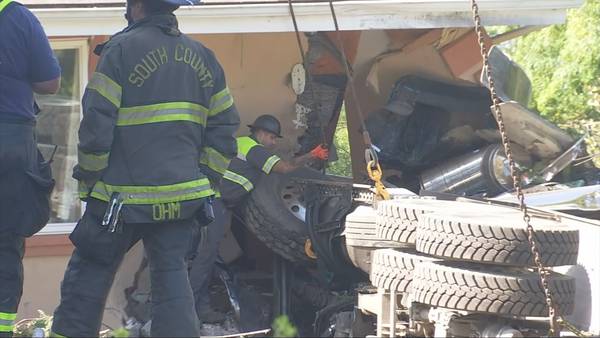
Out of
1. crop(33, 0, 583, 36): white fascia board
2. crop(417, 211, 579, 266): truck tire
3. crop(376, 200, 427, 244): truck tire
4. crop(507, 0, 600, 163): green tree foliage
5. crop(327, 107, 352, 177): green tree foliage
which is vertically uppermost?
crop(507, 0, 600, 163): green tree foliage

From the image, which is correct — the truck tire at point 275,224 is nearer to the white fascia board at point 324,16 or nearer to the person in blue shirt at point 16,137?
the white fascia board at point 324,16

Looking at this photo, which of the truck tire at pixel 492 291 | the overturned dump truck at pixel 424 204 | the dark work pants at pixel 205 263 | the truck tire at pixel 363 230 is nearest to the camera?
the truck tire at pixel 492 291

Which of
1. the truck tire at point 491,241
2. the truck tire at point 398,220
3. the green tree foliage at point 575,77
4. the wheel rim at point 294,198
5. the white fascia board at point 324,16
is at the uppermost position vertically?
the green tree foliage at point 575,77

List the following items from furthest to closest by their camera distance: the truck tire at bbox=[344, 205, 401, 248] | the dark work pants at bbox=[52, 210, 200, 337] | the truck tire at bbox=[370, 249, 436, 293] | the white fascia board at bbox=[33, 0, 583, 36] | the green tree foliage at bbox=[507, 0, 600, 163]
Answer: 1. the green tree foliage at bbox=[507, 0, 600, 163]
2. the white fascia board at bbox=[33, 0, 583, 36]
3. the truck tire at bbox=[344, 205, 401, 248]
4. the truck tire at bbox=[370, 249, 436, 293]
5. the dark work pants at bbox=[52, 210, 200, 337]

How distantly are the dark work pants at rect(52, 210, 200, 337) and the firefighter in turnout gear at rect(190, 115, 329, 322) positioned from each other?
229 centimetres

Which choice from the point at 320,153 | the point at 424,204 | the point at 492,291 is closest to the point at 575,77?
A: the point at 320,153

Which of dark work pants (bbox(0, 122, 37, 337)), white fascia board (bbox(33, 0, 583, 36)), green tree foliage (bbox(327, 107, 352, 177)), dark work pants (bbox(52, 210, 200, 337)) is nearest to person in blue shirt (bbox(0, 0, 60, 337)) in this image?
dark work pants (bbox(0, 122, 37, 337))

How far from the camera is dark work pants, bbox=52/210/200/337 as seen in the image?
5.87 m

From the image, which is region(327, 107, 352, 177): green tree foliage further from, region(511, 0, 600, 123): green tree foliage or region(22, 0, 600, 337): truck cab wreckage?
region(511, 0, 600, 123): green tree foliage

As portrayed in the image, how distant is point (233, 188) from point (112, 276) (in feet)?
8.56

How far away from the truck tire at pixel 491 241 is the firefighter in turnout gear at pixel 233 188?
239cm

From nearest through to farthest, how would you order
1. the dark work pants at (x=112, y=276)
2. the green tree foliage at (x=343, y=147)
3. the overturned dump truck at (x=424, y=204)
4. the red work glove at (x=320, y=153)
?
the dark work pants at (x=112, y=276), the overturned dump truck at (x=424, y=204), the red work glove at (x=320, y=153), the green tree foliage at (x=343, y=147)

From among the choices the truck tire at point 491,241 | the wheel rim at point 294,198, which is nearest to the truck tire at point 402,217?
the truck tire at point 491,241

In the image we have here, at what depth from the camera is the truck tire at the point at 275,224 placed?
28.0 feet
